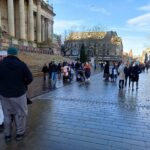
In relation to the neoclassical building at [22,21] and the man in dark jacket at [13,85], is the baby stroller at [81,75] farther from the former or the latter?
the man in dark jacket at [13,85]

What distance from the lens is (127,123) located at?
8.15 meters

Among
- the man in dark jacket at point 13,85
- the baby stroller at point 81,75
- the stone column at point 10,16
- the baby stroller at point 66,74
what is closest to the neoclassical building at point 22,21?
the stone column at point 10,16

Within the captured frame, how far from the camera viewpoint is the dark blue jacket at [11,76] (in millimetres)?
5887

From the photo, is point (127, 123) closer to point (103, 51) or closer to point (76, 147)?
point (76, 147)

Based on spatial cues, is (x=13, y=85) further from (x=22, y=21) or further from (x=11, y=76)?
(x=22, y=21)

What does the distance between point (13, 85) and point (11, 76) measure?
7.8 inches

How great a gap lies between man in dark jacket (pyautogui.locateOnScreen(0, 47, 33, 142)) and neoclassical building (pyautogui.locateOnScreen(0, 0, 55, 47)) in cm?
3541

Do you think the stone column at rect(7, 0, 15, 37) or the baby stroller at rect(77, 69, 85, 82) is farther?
the stone column at rect(7, 0, 15, 37)

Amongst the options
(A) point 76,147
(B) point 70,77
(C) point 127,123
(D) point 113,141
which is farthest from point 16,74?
(B) point 70,77

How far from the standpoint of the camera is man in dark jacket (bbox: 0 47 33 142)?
5.89 metres

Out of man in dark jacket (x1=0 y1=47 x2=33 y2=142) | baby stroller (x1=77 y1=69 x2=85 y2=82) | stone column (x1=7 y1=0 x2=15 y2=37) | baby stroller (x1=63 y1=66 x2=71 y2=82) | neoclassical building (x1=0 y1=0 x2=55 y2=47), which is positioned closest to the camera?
man in dark jacket (x1=0 y1=47 x2=33 y2=142)

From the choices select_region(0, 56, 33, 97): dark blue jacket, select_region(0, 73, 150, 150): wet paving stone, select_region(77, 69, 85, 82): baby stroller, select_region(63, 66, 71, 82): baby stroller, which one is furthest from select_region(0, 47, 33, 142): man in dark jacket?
select_region(77, 69, 85, 82): baby stroller

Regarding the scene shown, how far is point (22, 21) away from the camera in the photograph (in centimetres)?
5394

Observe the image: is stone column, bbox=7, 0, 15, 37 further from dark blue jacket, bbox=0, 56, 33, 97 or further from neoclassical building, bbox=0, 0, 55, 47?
dark blue jacket, bbox=0, 56, 33, 97
